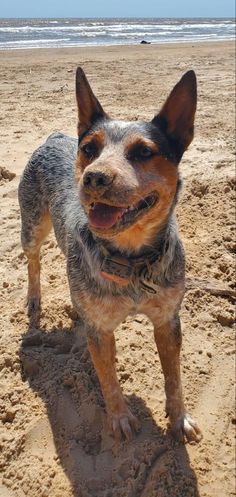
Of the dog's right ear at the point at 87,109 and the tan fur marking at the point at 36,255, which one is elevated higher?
the dog's right ear at the point at 87,109

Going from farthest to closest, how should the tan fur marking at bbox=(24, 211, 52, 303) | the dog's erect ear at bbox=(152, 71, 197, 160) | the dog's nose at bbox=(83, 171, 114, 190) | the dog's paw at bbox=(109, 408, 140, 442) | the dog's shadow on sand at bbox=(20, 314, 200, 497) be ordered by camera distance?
the tan fur marking at bbox=(24, 211, 52, 303) → the dog's paw at bbox=(109, 408, 140, 442) → the dog's shadow on sand at bbox=(20, 314, 200, 497) → the dog's erect ear at bbox=(152, 71, 197, 160) → the dog's nose at bbox=(83, 171, 114, 190)

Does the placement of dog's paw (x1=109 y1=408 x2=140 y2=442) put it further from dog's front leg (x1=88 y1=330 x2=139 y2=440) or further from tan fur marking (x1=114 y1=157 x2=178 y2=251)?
tan fur marking (x1=114 y1=157 x2=178 y2=251)

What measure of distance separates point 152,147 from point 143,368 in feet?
6.19

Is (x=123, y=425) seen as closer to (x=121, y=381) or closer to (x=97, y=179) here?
(x=121, y=381)

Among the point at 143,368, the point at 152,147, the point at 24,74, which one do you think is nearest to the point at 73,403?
the point at 143,368

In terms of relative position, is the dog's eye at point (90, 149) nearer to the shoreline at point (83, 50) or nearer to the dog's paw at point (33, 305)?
the dog's paw at point (33, 305)

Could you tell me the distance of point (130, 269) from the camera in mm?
2869

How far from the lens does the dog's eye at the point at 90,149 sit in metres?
2.88

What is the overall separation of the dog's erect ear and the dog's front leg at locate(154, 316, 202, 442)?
1189 mm

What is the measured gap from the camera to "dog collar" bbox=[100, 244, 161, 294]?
2852 mm

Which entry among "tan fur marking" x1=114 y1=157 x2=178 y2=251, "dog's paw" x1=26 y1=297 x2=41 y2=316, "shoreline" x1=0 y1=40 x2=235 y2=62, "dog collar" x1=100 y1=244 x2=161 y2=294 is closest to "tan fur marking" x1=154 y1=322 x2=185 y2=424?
"dog collar" x1=100 y1=244 x2=161 y2=294

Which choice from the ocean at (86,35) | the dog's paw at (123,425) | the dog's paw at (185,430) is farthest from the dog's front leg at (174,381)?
the ocean at (86,35)

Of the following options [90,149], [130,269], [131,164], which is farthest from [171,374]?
[90,149]

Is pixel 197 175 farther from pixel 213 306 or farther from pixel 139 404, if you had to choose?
pixel 139 404
